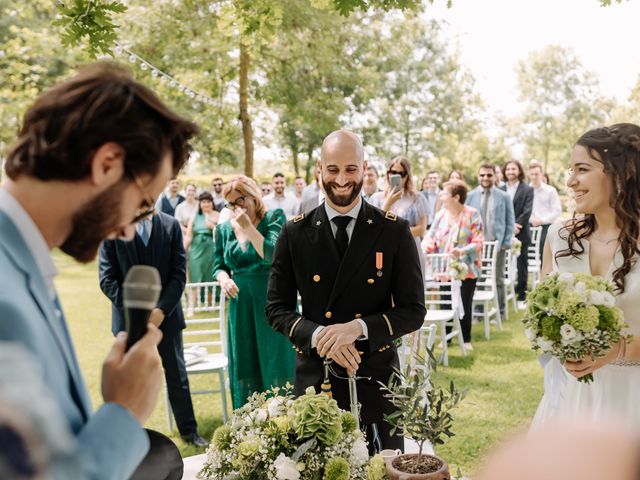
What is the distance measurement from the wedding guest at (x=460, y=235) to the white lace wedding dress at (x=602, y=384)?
4.44 metres

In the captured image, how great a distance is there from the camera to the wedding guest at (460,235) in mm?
7801

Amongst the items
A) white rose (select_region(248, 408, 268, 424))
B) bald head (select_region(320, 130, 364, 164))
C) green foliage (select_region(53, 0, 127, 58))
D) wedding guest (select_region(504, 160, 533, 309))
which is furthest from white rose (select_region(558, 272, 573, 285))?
→ wedding guest (select_region(504, 160, 533, 309))

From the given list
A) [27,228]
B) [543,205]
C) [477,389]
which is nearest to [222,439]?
[27,228]

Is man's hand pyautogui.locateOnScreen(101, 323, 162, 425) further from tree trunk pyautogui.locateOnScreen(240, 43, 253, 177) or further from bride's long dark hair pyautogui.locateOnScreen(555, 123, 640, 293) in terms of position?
tree trunk pyautogui.locateOnScreen(240, 43, 253, 177)

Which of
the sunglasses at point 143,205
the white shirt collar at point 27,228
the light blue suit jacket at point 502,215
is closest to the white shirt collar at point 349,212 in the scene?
the sunglasses at point 143,205

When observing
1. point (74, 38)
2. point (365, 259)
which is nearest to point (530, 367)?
point (365, 259)

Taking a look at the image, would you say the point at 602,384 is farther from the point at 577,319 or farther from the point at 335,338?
the point at 335,338

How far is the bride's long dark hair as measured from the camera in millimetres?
3059

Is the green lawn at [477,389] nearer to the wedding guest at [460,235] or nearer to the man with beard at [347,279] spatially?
the wedding guest at [460,235]

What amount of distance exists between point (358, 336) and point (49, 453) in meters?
2.03

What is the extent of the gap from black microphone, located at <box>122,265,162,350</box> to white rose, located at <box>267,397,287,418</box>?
1186 millimetres

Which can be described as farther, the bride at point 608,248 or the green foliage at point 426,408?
the bride at point 608,248

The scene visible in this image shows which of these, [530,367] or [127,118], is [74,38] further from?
[530,367]

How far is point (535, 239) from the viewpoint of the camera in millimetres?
12031
